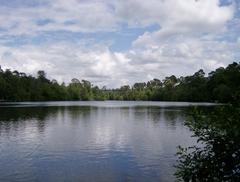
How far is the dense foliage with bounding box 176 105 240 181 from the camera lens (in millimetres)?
9281

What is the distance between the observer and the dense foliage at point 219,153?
30.5 ft

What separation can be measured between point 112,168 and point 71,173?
9.59ft

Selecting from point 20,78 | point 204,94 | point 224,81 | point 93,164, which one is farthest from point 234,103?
point 20,78

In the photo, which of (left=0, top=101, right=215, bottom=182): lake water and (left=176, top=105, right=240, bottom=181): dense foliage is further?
(left=0, top=101, right=215, bottom=182): lake water

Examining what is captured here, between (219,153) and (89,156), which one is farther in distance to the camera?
(89,156)

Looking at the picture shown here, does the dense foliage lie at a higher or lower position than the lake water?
higher

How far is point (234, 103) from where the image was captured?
33.8 feet

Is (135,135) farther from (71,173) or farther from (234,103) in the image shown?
(234,103)

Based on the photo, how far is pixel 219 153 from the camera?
9.47 metres

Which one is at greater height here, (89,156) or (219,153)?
(219,153)

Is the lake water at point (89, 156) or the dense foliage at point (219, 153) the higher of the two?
the dense foliage at point (219, 153)

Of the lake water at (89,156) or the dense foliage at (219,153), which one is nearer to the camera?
the dense foliage at (219,153)

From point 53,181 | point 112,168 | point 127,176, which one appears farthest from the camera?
point 112,168

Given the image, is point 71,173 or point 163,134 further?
point 163,134
